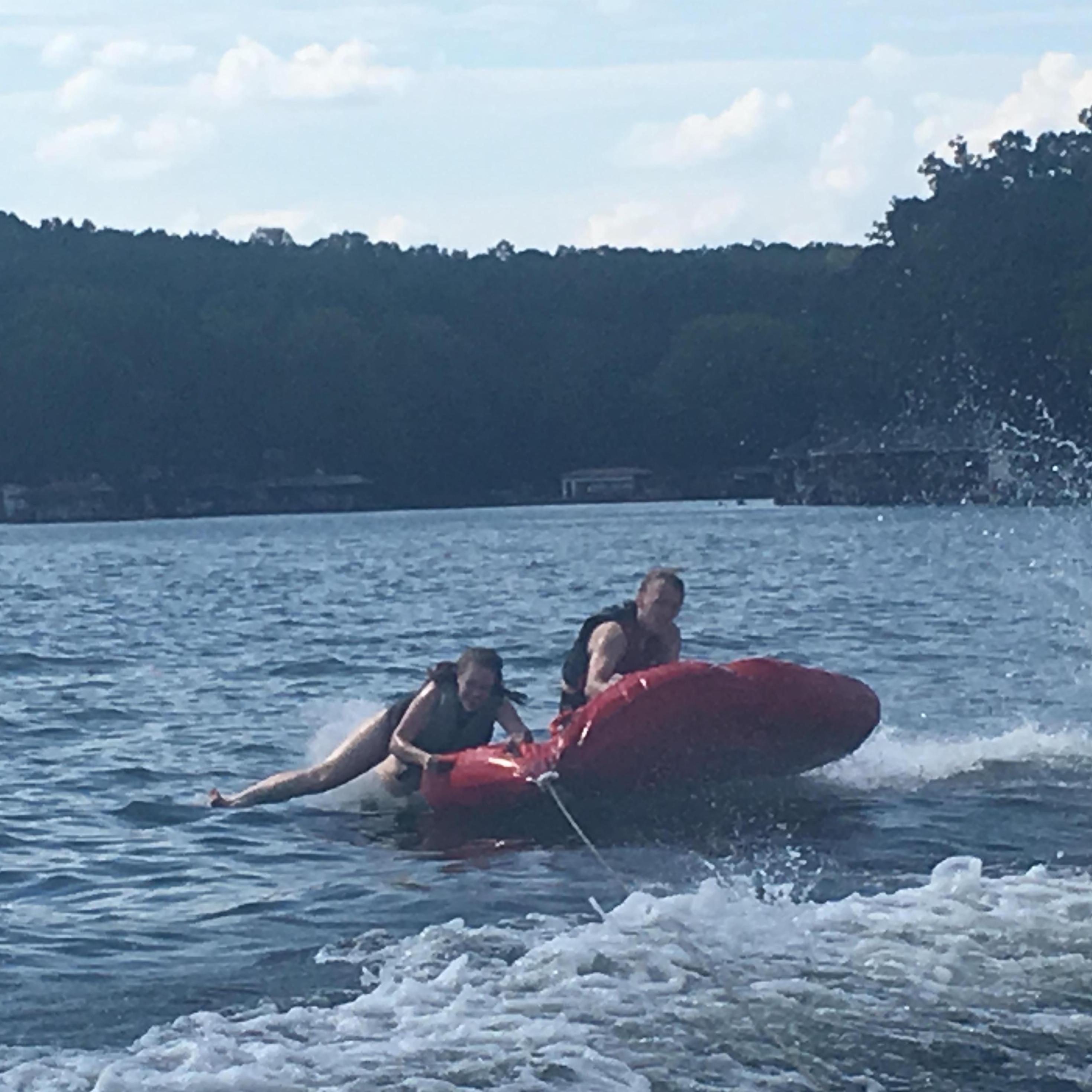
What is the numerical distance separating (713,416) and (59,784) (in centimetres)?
11100

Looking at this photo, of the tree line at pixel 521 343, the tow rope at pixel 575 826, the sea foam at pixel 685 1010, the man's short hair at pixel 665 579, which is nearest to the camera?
the sea foam at pixel 685 1010

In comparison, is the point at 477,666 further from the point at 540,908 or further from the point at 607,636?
the point at 540,908

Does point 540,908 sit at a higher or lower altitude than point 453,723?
lower

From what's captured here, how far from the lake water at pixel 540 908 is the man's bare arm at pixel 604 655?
79 centimetres

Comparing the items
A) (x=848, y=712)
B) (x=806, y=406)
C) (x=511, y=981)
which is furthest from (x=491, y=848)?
(x=806, y=406)

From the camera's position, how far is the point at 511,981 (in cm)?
873

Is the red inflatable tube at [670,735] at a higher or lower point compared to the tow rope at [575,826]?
higher

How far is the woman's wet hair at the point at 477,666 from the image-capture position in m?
12.8

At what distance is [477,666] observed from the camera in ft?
42.1

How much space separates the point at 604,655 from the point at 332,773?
1.94 m

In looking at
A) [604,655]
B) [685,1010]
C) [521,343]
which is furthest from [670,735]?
[521,343]

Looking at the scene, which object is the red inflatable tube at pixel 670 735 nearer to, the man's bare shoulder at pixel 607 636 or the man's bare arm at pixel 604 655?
the man's bare arm at pixel 604 655

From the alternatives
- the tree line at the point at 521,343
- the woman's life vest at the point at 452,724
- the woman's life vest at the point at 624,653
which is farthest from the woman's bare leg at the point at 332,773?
the tree line at the point at 521,343

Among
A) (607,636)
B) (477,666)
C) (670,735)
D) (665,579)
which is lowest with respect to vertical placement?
(670,735)
